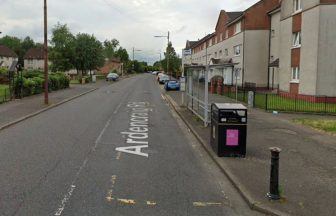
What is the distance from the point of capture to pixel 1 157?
10156 mm

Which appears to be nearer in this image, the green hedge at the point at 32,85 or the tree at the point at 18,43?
Result: the green hedge at the point at 32,85

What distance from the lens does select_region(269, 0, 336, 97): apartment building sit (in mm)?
27141

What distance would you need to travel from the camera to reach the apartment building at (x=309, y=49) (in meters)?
27.1

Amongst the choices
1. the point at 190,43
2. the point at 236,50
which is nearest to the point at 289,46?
the point at 236,50

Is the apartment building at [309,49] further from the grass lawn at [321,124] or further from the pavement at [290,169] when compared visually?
the pavement at [290,169]

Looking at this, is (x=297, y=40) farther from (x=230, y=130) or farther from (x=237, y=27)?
(x=230, y=130)

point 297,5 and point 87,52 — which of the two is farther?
point 87,52

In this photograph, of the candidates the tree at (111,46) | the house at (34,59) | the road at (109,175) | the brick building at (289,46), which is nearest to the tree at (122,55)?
the tree at (111,46)

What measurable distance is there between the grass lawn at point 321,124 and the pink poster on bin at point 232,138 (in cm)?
651

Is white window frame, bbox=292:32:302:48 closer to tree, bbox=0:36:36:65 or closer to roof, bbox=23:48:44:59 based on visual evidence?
roof, bbox=23:48:44:59

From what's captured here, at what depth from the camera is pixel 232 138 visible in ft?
33.8

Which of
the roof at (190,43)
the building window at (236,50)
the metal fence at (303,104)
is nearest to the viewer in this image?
the metal fence at (303,104)

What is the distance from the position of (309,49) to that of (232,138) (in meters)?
20.1

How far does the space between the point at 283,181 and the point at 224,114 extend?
2.56 meters
